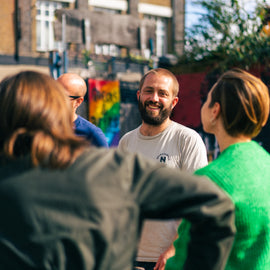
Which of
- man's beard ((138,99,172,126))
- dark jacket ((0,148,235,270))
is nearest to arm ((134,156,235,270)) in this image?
dark jacket ((0,148,235,270))

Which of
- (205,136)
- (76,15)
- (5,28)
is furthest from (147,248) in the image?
(5,28)

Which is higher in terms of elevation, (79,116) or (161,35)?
(161,35)

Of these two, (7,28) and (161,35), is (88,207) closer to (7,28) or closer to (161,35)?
(7,28)

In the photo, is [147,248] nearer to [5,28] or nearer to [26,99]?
[26,99]

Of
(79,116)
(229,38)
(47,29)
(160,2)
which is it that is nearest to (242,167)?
(79,116)

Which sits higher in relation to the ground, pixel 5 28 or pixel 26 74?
pixel 5 28

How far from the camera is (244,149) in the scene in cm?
192

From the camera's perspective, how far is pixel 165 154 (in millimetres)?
3113

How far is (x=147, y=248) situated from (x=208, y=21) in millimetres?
9686

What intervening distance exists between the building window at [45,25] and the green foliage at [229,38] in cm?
766

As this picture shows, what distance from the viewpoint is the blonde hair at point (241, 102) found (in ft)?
6.25

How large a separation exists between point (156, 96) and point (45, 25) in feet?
52.2

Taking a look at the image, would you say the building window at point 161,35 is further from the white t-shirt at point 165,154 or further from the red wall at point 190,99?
the white t-shirt at point 165,154

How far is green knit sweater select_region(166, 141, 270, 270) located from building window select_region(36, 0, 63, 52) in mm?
16841
